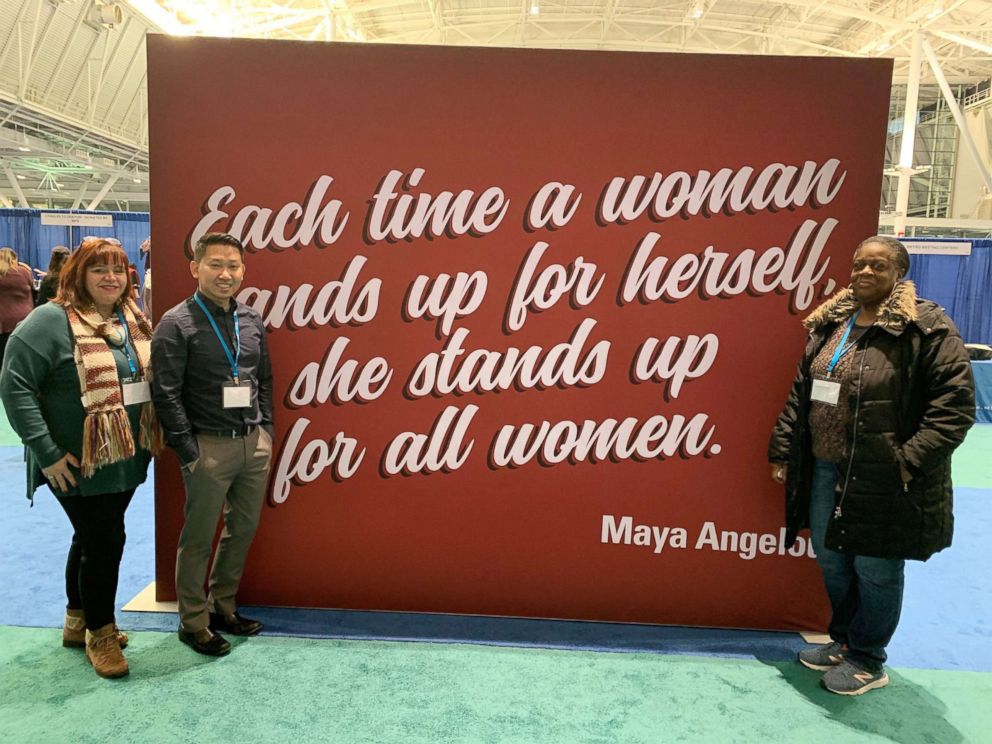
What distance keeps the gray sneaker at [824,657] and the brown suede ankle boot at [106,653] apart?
2.75 meters

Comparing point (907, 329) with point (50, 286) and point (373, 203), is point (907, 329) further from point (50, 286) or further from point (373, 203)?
point (50, 286)

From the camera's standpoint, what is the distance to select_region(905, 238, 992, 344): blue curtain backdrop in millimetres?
10828

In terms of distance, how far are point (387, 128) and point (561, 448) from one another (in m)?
1.66

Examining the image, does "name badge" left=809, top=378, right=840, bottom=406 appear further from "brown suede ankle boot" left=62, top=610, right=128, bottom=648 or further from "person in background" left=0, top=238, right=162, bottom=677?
"brown suede ankle boot" left=62, top=610, right=128, bottom=648

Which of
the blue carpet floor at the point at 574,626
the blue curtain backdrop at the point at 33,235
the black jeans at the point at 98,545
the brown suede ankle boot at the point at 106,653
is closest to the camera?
the black jeans at the point at 98,545

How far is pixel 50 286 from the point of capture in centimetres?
425

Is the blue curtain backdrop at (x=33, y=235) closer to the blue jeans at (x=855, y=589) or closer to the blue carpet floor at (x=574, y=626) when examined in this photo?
the blue carpet floor at (x=574, y=626)

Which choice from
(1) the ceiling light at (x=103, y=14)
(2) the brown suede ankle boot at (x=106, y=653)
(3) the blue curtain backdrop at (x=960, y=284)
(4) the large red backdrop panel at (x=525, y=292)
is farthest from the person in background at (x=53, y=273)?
(3) the blue curtain backdrop at (x=960, y=284)

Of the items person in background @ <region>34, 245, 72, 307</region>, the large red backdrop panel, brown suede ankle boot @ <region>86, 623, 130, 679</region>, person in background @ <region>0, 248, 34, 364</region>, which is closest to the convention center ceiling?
person in background @ <region>0, 248, 34, 364</region>

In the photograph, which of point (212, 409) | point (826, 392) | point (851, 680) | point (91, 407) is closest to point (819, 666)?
point (851, 680)

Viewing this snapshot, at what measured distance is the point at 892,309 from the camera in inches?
91.7

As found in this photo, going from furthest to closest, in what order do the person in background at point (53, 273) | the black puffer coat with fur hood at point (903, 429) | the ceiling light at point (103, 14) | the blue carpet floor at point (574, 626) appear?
the ceiling light at point (103, 14) → the person in background at point (53, 273) → the blue carpet floor at point (574, 626) → the black puffer coat with fur hood at point (903, 429)

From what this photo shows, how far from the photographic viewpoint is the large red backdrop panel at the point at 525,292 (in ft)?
9.45

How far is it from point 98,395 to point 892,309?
2861 mm
